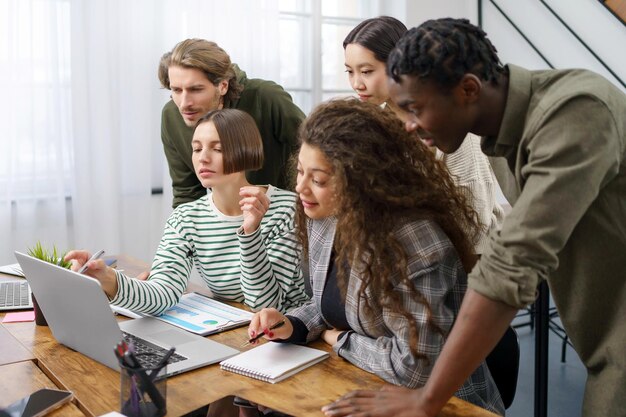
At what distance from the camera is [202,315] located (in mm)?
1720

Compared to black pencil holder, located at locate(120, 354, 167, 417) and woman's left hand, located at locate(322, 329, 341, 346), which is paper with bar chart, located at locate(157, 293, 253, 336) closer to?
woman's left hand, located at locate(322, 329, 341, 346)

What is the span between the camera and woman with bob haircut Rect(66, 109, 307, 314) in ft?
5.93

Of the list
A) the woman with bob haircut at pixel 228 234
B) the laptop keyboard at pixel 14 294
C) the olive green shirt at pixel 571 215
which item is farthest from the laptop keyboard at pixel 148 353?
the olive green shirt at pixel 571 215

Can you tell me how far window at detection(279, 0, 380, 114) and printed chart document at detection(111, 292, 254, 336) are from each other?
264 cm

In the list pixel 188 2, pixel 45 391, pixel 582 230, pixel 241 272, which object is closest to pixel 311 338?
pixel 241 272

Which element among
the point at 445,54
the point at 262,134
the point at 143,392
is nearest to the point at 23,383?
the point at 143,392

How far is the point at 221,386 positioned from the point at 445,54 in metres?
0.73

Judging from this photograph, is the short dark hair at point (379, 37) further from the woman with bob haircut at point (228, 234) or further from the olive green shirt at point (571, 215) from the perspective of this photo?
the olive green shirt at point (571, 215)

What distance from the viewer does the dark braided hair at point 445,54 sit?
1009mm

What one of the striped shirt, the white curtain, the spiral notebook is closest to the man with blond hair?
the striped shirt

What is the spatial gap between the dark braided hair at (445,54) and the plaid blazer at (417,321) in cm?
42

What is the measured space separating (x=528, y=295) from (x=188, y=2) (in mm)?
3228

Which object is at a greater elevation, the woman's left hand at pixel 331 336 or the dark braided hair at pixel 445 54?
the dark braided hair at pixel 445 54

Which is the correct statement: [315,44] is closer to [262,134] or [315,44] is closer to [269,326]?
[262,134]
